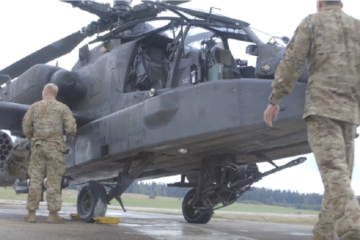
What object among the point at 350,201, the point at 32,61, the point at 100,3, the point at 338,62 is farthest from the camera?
the point at 32,61

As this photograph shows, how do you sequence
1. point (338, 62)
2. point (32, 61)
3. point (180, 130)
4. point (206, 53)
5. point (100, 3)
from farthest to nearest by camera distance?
point (32, 61)
point (100, 3)
point (206, 53)
point (180, 130)
point (338, 62)

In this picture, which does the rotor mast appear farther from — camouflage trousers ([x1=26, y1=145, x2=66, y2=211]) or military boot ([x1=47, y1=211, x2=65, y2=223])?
military boot ([x1=47, y1=211, x2=65, y2=223])

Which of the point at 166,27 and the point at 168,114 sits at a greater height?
the point at 166,27

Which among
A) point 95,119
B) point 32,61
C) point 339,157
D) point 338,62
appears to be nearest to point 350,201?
point 339,157

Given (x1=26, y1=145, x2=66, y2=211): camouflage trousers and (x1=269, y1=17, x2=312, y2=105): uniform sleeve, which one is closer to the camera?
(x1=269, y1=17, x2=312, y2=105): uniform sleeve

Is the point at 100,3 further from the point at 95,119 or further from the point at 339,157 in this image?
the point at 339,157

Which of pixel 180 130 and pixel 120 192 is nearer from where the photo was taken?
pixel 180 130

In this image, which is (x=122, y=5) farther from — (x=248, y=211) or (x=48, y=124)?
Result: (x=248, y=211)

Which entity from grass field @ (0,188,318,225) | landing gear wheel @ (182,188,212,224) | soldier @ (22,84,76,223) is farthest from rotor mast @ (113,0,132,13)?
grass field @ (0,188,318,225)

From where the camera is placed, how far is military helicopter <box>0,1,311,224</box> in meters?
5.67

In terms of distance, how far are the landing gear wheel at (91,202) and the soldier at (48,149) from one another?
2.38ft

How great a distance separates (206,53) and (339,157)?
142 inches

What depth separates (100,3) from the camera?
781 centimetres

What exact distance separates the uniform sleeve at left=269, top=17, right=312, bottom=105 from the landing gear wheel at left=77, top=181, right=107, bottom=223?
4.15 m
